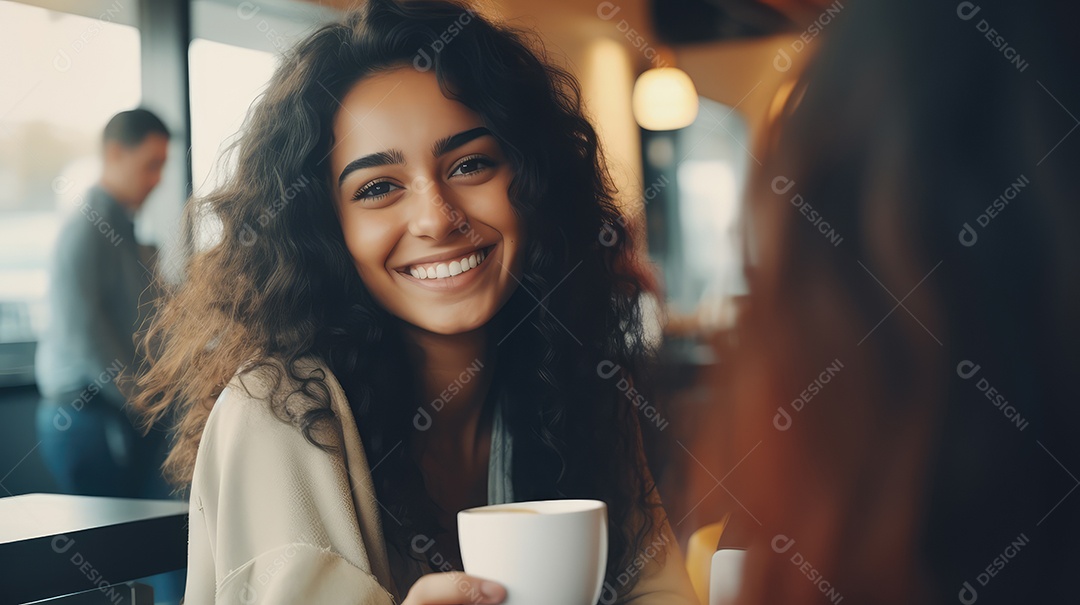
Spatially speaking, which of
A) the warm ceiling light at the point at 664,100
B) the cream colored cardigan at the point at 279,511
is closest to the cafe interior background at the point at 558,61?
the warm ceiling light at the point at 664,100

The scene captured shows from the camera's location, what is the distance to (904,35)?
21.7 inches

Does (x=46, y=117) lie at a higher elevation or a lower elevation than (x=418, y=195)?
higher

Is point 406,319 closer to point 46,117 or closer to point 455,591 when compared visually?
point 455,591

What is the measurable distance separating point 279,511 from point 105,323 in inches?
12.8

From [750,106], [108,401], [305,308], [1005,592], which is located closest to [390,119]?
[305,308]

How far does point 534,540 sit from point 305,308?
0.33 meters

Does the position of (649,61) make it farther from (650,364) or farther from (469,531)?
(469,531)

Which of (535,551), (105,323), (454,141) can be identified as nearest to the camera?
(535,551)

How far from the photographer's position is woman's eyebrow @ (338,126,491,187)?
2.46ft

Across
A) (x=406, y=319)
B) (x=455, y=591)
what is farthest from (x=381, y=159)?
(x=455, y=591)

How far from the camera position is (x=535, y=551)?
0.53 metres

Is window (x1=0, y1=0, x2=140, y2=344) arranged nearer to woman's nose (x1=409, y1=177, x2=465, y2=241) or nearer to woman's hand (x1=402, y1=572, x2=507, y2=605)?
woman's nose (x1=409, y1=177, x2=465, y2=241)

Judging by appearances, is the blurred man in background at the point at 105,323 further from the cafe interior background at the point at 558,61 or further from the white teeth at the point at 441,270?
the white teeth at the point at 441,270

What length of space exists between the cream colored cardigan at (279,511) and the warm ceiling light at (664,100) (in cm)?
36
